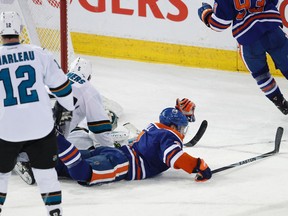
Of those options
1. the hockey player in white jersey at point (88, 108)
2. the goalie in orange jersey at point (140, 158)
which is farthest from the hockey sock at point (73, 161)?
the hockey player in white jersey at point (88, 108)

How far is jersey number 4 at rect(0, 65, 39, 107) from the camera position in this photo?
395cm

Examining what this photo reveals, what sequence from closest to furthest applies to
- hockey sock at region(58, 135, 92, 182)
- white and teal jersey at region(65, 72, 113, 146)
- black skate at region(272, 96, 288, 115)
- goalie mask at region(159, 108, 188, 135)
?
hockey sock at region(58, 135, 92, 182)
goalie mask at region(159, 108, 188, 135)
white and teal jersey at region(65, 72, 113, 146)
black skate at region(272, 96, 288, 115)

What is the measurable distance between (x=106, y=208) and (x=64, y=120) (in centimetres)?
74

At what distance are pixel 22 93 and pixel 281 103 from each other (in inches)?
109

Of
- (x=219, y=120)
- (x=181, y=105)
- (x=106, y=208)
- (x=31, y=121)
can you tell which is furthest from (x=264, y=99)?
(x=31, y=121)

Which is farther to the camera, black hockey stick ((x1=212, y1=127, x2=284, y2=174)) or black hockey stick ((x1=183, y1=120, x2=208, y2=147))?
black hockey stick ((x1=183, y1=120, x2=208, y2=147))

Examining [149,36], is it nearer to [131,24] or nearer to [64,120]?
[131,24]

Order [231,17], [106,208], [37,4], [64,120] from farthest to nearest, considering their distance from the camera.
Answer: [37,4] < [231,17] < [64,120] < [106,208]

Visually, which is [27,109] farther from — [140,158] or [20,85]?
[140,158]

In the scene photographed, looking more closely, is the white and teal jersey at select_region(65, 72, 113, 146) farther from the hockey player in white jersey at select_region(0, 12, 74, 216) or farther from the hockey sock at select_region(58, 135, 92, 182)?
the hockey player in white jersey at select_region(0, 12, 74, 216)

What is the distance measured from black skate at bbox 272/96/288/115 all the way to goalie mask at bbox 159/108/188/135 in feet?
4.72

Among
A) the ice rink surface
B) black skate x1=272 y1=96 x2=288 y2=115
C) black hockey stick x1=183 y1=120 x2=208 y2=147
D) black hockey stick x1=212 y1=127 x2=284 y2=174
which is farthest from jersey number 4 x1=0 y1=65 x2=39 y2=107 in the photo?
black skate x1=272 y1=96 x2=288 y2=115

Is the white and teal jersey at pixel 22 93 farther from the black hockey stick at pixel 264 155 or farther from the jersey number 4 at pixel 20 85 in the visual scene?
the black hockey stick at pixel 264 155

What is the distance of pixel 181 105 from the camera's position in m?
5.39
